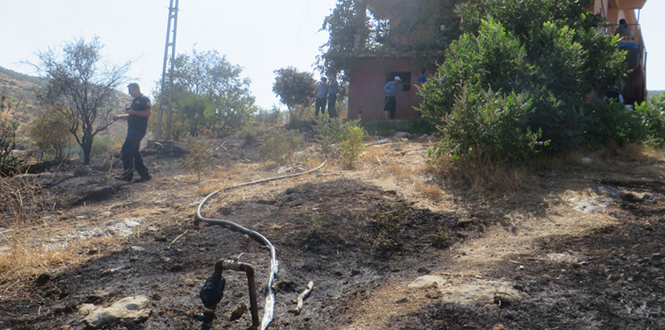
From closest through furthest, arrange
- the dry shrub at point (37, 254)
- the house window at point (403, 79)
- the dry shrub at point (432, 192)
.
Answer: the dry shrub at point (37, 254) → the dry shrub at point (432, 192) → the house window at point (403, 79)

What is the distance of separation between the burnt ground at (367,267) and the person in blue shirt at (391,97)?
28.2ft

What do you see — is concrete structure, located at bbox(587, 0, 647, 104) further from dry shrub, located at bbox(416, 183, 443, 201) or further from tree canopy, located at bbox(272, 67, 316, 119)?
tree canopy, located at bbox(272, 67, 316, 119)

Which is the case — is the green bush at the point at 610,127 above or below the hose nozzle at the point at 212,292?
above

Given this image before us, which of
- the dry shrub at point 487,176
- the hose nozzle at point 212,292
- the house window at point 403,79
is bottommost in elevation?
the hose nozzle at point 212,292

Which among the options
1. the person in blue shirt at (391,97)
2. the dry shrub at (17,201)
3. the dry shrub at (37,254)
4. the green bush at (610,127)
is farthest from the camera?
the person in blue shirt at (391,97)

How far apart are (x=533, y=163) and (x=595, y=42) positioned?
2563mm

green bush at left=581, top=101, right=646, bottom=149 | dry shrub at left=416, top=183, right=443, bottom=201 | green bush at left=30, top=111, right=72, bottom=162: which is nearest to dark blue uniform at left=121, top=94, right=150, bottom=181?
dry shrub at left=416, top=183, right=443, bottom=201

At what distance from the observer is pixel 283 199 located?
538 cm

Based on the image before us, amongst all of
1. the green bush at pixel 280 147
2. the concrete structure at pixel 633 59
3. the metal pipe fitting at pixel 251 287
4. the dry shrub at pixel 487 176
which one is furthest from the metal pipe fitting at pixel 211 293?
the concrete structure at pixel 633 59

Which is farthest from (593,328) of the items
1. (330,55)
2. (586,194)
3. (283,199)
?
(330,55)

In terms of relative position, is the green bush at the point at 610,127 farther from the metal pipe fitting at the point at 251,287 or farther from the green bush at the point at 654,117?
the metal pipe fitting at the point at 251,287

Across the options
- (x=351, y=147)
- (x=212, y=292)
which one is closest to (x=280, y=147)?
(x=351, y=147)

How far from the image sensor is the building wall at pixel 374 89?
1498 centimetres

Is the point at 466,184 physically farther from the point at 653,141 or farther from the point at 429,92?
the point at 653,141
